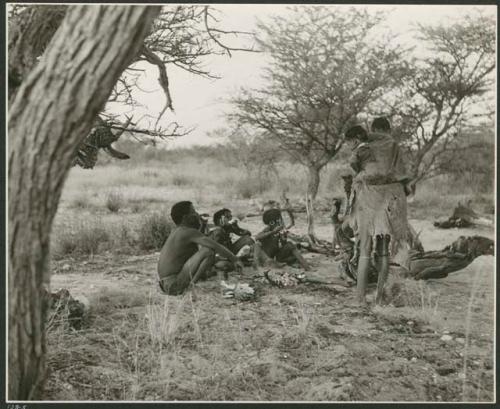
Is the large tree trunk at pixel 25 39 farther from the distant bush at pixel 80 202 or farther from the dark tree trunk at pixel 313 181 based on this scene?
the dark tree trunk at pixel 313 181

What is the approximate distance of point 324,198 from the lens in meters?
7.11

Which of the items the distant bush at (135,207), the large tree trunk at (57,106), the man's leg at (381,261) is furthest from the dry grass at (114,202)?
the large tree trunk at (57,106)

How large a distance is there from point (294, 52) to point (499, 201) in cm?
263

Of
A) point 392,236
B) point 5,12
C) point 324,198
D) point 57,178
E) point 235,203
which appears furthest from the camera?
point 324,198

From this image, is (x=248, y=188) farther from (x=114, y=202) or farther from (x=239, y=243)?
(x=114, y=202)

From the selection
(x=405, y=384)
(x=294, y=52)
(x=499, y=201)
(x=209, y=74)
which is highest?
(x=294, y=52)

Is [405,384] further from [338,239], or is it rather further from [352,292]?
[338,239]

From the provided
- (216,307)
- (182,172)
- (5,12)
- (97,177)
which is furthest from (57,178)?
(182,172)

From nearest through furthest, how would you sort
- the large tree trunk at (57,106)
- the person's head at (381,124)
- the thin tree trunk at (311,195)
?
the large tree trunk at (57,106) → the person's head at (381,124) → the thin tree trunk at (311,195)

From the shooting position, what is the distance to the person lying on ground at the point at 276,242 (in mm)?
5637

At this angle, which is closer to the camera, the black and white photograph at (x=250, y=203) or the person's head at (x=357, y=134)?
the black and white photograph at (x=250, y=203)

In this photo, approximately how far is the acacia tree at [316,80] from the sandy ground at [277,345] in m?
1.96

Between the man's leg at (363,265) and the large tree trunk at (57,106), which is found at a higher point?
the large tree trunk at (57,106)

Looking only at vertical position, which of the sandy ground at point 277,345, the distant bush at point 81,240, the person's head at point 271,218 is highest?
the person's head at point 271,218
